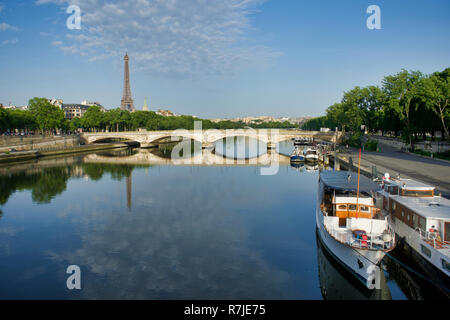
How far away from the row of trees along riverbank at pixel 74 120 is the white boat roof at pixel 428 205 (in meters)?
61.3

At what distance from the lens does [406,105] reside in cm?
3994

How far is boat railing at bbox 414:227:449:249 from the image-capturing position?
10.5m

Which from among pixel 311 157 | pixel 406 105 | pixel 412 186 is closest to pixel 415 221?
pixel 412 186

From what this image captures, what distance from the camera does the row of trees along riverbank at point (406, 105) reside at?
3331cm

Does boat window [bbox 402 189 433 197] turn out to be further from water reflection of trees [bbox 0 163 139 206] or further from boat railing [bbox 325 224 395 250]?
water reflection of trees [bbox 0 163 139 206]

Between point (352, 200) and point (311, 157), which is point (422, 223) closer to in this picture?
point (352, 200)

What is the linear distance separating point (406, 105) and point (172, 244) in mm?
36159

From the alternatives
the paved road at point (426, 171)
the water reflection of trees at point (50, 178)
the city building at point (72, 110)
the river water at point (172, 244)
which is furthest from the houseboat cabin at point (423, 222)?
the city building at point (72, 110)

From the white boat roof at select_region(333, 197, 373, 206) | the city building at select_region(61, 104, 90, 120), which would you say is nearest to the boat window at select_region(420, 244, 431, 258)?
the white boat roof at select_region(333, 197, 373, 206)

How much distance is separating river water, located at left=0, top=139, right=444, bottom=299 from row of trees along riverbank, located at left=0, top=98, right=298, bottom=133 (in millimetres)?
40817

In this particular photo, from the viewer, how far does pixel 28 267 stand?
12391mm
